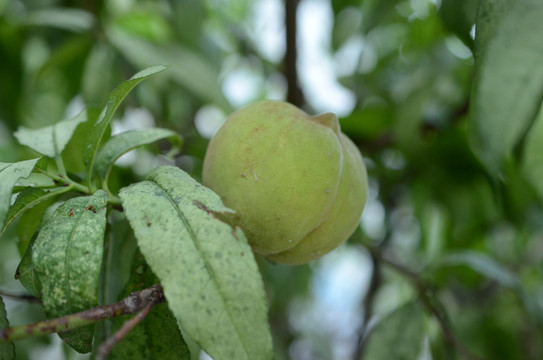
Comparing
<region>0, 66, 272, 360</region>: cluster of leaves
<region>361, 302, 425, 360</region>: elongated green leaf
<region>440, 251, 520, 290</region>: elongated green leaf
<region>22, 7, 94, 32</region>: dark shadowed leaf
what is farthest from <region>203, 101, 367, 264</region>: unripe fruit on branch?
<region>22, 7, 94, 32</region>: dark shadowed leaf

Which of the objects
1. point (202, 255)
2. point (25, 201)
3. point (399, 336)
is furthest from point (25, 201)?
point (399, 336)

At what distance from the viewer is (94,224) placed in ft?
1.68

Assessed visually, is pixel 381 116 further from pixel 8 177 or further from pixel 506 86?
pixel 8 177

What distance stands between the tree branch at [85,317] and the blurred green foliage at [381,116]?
1.97 ft

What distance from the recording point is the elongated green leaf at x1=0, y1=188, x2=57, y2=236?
0.58m

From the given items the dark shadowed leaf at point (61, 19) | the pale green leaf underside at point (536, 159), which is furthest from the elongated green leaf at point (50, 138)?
the pale green leaf underside at point (536, 159)

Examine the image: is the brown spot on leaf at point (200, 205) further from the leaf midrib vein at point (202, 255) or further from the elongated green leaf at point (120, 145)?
the elongated green leaf at point (120, 145)

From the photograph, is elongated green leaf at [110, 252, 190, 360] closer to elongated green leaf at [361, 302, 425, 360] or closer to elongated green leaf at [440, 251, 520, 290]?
elongated green leaf at [361, 302, 425, 360]

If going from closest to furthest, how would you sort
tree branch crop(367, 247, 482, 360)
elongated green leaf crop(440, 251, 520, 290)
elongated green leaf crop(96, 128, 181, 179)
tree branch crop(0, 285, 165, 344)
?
tree branch crop(0, 285, 165, 344)
elongated green leaf crop(96, 128, 181, 179)
tree branch crop(367, 247, 482, 360)
elongated green leaf crop(440, 251, 520, 290)

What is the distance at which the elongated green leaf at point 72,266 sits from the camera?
0.49 meters

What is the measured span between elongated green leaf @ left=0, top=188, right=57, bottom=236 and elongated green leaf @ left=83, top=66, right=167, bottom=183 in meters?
0.07

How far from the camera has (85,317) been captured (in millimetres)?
454

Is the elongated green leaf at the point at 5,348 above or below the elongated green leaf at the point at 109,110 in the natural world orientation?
below

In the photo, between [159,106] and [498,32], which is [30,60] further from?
[498,32]
